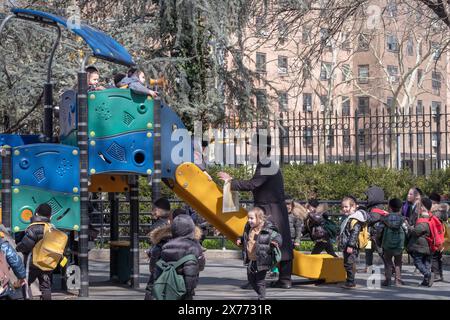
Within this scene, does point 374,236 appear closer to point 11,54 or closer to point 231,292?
point 231,292

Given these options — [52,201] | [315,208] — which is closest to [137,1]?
[315,208]

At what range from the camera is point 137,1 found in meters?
21.0

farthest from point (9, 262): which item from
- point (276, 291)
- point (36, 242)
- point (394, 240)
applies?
point (394, 240)

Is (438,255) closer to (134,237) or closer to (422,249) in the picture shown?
(422,249)

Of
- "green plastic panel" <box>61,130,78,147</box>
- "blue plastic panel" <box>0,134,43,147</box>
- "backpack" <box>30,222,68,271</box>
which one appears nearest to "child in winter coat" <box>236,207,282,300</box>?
"backpack" <box>30,222,68,271</box>

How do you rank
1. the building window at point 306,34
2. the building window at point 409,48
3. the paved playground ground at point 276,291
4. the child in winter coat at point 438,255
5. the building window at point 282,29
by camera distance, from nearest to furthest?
the paved playground ground at point 276,291 < the child in winter coat at point 438,255 < the building window at point 282,29 < the building window at point 306,34 < the building window at point 409,48

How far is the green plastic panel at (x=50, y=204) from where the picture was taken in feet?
39.3

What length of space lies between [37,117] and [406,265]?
8.51 meters

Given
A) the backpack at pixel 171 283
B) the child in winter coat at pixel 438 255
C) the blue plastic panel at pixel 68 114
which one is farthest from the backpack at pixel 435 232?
the backpack at pixel 171 283

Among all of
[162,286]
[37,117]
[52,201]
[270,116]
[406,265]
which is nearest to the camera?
[162,286]

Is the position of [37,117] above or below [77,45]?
below

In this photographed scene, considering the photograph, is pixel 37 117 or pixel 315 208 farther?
pixel 37 117

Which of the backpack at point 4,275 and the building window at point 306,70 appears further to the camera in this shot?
the building window at point 306,70

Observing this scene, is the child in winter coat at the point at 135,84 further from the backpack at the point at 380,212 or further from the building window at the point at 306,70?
the building window at the point at 306,70
